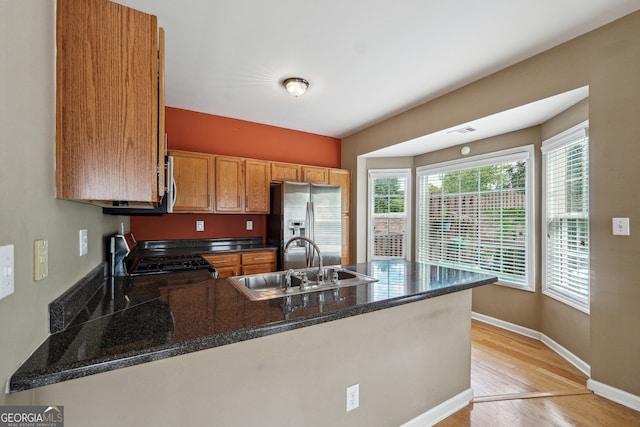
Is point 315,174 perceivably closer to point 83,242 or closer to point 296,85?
point 296,85

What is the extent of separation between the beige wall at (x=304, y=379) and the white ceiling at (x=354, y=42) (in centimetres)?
196

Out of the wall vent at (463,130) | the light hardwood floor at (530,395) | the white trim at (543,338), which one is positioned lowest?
the light hardwood floor at (530,395)

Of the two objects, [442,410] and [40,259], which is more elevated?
[40,259]

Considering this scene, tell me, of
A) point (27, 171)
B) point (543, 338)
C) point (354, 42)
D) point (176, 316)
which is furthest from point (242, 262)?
point (543, 338)

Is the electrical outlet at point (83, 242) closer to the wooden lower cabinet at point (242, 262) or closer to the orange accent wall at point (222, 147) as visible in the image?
the wooden lower cabinet at point (242, 262)

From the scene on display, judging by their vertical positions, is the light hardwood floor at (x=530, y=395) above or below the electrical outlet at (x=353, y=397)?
below

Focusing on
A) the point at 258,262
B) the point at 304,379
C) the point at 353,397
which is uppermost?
the point at 258,262

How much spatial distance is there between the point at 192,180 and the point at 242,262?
119 cm

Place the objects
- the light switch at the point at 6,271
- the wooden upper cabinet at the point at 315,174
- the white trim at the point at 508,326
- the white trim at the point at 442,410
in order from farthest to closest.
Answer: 1. the wooden upper cabinet at the point at 315,174
2. the white trim at the point at 508,326
3. the white trim at the point at 442,410
4. the light switch at the point at 6,271

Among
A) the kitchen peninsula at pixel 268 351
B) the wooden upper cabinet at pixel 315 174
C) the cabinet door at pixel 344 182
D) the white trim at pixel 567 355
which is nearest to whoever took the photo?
the kitchen peninsula at pixel 268 351

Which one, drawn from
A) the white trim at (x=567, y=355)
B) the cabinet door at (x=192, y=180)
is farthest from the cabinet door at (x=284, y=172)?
the white trim at (x=567, y=355)

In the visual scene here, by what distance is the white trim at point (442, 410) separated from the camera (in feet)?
6.07

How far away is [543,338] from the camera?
10.5ft

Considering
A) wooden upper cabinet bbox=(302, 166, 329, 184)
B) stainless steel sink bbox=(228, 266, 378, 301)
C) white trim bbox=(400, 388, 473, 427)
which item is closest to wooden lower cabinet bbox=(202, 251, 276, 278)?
wooden upper cabinet bbox=(302, 166, 329, 184)
